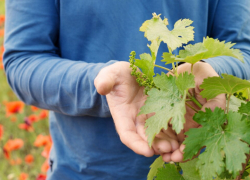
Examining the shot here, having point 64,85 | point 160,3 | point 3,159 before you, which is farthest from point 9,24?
point 3,159

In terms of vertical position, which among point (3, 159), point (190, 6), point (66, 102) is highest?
point (190, 6)

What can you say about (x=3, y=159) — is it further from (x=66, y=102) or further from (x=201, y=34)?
(x=201, y=34)

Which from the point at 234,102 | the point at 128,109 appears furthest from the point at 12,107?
the point at 234,102

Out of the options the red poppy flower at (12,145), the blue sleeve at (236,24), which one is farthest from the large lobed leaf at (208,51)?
the red poppy flower at (12,145)

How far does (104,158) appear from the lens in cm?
110

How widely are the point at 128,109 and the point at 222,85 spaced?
26 cm

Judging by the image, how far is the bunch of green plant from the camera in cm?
58

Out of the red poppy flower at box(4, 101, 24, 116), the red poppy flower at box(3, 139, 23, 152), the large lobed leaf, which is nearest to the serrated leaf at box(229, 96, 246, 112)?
the large lobed leaf

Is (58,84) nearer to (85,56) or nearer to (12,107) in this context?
(85,56)

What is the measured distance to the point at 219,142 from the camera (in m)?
0.59

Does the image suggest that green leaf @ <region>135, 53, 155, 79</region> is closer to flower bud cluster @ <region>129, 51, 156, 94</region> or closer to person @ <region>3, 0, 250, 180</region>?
flower bud cluster @ <region>129, 51, 156, 94</region>

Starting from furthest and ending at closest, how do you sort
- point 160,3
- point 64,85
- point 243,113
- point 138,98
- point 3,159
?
1. point 3,159
2. point 160,3
3. point 64,85
4. point 138,98
5. point 243,113

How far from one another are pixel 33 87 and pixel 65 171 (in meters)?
0.39

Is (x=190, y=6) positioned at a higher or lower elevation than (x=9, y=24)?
higher
